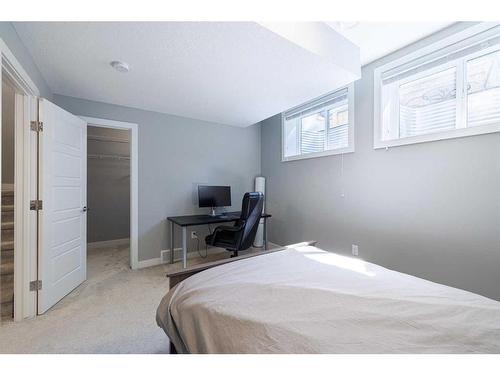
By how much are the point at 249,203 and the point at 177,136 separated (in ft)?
5.34

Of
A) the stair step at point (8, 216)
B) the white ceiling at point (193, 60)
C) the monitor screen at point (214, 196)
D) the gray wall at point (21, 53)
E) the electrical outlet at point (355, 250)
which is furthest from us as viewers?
the monitor screen at point (214, 196)

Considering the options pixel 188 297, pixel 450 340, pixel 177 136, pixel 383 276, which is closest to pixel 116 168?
pixel 177 136

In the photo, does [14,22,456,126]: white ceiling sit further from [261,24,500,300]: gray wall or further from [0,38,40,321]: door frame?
[261,24,500,300]: gray wall

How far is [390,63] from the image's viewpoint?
221cm

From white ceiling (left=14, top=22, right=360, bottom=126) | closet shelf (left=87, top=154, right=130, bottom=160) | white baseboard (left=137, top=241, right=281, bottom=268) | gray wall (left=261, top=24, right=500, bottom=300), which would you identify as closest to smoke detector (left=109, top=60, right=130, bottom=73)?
white ceiling (left=14, top=22, right=360, bottom=126)

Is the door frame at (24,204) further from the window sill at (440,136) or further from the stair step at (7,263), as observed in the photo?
the window sill at (440,136)

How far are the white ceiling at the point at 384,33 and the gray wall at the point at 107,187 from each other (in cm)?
397

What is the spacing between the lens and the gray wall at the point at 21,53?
4.34ft

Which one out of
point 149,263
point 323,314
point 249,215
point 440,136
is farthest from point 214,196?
point 440,136

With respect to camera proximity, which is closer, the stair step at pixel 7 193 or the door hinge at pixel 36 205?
the door hinge at pixel 36 205

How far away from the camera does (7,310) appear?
5.87 feet

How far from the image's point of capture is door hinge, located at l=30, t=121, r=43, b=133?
180cm

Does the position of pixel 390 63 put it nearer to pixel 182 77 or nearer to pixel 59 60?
pixel 182 77

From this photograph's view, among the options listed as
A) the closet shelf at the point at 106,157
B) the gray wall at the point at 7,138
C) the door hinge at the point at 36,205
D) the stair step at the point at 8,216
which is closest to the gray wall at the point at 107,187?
the closet shelf at the point at 106,157
